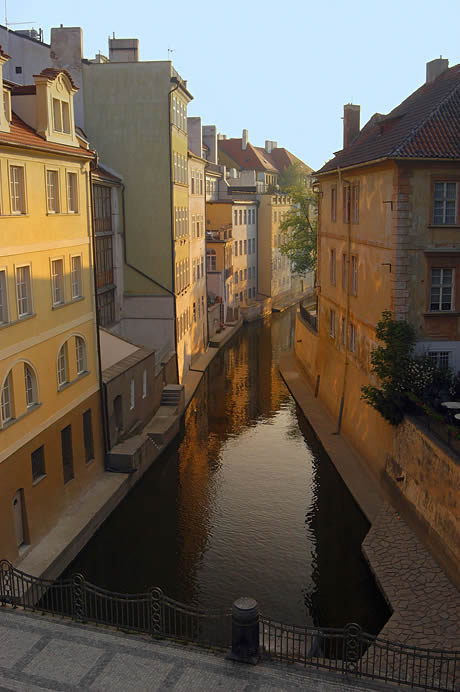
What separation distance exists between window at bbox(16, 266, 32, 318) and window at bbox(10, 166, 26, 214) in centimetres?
183

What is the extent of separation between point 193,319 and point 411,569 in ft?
113

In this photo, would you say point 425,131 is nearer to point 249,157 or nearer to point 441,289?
point 441,289

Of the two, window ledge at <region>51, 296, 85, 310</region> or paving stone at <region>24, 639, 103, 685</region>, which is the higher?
window ledge at <region>51, 296, 85, 310</region>

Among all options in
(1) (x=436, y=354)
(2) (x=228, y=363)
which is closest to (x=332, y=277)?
(1) (x=436, y=354)

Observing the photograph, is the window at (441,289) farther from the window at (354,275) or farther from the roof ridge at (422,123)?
the window at (354,275)

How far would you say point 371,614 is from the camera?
20234 mm

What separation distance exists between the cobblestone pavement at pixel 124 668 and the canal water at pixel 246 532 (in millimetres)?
5537

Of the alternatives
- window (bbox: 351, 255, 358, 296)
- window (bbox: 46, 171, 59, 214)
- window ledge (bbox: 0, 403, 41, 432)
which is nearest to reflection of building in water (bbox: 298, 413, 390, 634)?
window (bbox: 351, 255, 358, 296)

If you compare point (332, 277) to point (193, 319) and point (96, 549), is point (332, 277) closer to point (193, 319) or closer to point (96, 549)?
point (193, 319)

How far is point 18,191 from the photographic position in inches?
862

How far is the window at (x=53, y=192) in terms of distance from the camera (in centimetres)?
2417

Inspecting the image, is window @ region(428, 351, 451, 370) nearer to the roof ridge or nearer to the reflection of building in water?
the reflection of building in water

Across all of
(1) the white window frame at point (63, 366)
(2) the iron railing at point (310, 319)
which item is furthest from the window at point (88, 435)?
(2) the iron railing at point (310, 319)

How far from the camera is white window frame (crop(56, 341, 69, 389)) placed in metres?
25.0
